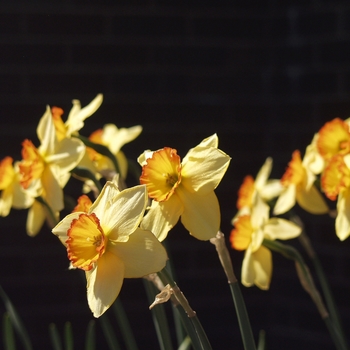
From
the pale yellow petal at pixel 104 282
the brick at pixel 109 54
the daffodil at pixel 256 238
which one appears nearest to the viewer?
the pale yellow petal at pixel 104 282

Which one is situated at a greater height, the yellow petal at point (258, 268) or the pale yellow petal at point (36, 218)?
the pale yellow petal at point (36, 218)

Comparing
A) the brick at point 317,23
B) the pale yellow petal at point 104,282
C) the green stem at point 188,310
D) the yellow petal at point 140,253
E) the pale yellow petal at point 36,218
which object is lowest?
the pale yellow petal at point 36,218

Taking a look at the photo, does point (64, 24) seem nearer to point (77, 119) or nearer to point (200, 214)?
point (77, 119)

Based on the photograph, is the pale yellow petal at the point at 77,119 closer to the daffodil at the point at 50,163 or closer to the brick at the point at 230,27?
the daffodil at the point at 50,163

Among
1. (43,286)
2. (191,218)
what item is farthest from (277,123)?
(191,218)

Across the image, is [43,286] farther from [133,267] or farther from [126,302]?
[133,267]

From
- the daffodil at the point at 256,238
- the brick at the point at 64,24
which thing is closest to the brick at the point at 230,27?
the brick at the point at 64,24

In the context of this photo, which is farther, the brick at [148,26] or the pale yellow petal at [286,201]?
the brick at [148,26]
